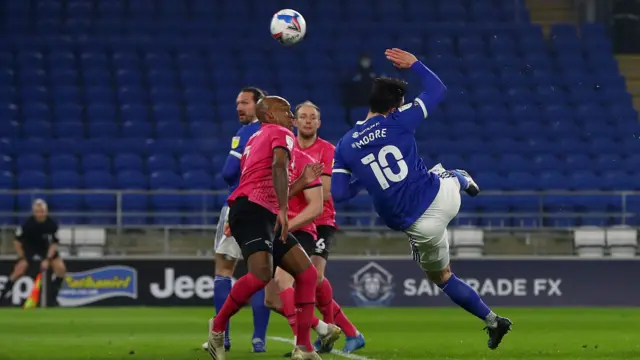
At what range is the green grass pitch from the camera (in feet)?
33.7

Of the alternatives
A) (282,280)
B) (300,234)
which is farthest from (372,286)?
(282,280)

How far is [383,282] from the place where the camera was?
1961cm

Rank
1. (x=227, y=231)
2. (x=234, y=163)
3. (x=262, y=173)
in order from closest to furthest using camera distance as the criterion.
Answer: (x=262, y=173) < (x=234, y=163) < (x=227, y=231)

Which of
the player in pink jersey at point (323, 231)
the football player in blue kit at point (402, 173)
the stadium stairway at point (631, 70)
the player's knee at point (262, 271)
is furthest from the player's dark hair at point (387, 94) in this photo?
the stadium stairway at point (631, 70)

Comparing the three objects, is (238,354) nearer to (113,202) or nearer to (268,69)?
(113,202)

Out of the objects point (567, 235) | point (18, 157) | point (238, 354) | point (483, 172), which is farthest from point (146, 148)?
point (238, 354)

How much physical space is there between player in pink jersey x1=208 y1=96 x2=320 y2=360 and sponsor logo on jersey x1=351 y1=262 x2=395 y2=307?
1060 cm

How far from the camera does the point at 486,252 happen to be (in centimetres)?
2038

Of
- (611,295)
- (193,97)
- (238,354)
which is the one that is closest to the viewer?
(238,354)

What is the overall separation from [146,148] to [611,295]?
30.3ft

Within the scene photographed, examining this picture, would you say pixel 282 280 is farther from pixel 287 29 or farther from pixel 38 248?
pixel 38 248

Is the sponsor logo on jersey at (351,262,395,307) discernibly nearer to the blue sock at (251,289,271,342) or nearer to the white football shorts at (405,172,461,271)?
the blue sock at (251,289,271,342)

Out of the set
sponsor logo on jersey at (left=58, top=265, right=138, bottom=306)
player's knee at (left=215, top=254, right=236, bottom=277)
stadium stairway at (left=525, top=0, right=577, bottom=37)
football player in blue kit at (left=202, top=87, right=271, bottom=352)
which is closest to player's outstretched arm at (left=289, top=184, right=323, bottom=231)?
football player in blue kit at (left=202, top=87, right=271, bottom=352)

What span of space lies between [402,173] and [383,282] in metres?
10.4
